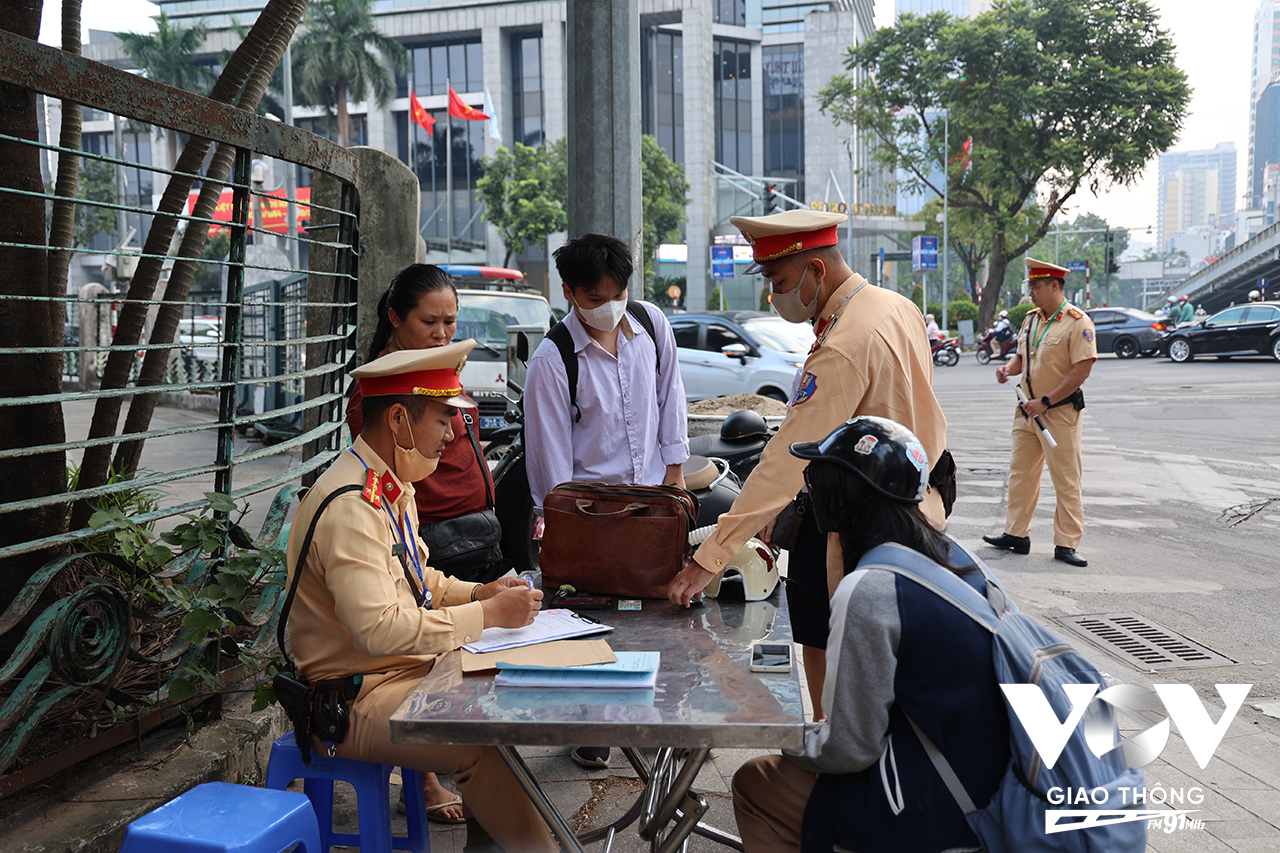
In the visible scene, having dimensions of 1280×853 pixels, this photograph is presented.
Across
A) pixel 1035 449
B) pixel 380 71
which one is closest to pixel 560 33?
pixel 380 71

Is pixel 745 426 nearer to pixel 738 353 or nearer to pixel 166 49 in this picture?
pixel 738 353

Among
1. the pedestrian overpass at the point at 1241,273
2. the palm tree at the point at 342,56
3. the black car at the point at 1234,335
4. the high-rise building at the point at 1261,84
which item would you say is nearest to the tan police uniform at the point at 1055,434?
the black car at the point at 1234,335

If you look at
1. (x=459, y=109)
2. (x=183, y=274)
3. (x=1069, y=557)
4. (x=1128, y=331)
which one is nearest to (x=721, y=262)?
(x=459, y=109)

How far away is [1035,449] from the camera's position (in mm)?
6996

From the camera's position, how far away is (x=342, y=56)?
44.8m

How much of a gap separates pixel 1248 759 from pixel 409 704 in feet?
11.2

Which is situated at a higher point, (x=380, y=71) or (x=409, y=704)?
(x=380, y=71)

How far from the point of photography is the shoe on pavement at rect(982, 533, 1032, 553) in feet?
23.3

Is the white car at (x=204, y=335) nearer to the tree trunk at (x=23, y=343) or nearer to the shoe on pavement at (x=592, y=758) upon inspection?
the tree trunk at (x=23, y=343)

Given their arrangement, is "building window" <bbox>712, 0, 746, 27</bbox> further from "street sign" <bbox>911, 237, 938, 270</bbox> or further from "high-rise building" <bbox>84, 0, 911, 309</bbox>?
"street sign" <bbox>911, 237, 938, 270</bbox>

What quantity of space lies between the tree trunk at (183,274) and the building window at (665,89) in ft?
163

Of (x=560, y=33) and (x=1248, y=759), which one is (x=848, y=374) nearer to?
(x=1248, y=759)

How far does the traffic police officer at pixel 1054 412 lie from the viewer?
6754 mm

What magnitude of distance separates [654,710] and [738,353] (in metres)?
11.8
